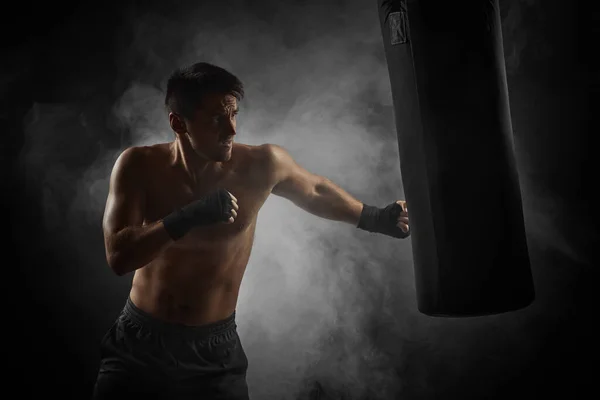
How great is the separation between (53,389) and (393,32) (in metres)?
2.29

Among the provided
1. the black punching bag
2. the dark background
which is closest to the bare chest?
the black punching bag

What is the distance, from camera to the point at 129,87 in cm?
288

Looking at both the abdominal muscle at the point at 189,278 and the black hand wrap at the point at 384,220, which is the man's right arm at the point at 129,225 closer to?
the abdominal muscle at the point at 189,278

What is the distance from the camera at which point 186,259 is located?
6.64 feet

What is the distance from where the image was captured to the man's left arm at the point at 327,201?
2.19 m

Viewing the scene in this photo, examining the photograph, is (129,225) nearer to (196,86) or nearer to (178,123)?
(178,123)

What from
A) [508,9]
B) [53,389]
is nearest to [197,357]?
[53,389]

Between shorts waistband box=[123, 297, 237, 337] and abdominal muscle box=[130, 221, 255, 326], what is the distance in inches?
0.5

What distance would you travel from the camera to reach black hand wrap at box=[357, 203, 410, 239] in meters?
2.19

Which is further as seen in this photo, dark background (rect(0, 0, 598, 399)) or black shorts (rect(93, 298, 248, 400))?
dark background (rect(0, 0, 598, 399))

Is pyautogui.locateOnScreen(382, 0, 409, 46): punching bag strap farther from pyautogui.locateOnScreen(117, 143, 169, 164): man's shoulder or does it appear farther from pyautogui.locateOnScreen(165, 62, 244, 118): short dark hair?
pyautogui.locateOnScreen(117, 143, 169, 164): man's shoulder

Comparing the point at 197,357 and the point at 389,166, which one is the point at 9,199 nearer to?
the point at 197,357

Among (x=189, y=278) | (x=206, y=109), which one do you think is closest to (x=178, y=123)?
(x=206, y=109)

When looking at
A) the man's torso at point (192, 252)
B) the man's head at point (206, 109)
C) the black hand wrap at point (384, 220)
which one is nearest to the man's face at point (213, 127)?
the man's head at point (206, 109)
